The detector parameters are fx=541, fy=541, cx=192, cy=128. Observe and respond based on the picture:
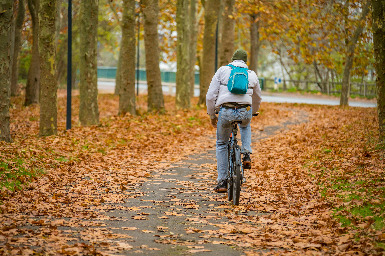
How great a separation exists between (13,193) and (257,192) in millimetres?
3859

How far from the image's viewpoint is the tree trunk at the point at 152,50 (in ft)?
70.8

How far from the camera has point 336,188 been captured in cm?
853

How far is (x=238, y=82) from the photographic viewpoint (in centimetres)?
757

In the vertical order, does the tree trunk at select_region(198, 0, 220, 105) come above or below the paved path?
above

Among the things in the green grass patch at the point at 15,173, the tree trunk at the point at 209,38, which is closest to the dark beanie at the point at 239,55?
the green grass patch at the point at 15,173

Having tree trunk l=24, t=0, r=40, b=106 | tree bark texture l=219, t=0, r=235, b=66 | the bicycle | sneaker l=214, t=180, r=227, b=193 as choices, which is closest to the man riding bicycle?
the bicycle

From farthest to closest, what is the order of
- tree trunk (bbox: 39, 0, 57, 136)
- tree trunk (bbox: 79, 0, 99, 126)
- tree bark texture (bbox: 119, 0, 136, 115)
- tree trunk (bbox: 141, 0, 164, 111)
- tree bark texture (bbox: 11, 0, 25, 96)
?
tree bark texture (bbox: 11, 0, 25, 96) < tree trunk (bbox: 141, 0, 164, 111) < tree bark texture (bbox: 119, 0, 136, 115) < tree trunk (bbox: 79, 0, 99, 126) < tree trunk (bbox: 39, 0, 57, 136)

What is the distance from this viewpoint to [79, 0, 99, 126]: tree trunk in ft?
57.2

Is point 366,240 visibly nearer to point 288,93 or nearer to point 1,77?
point 1,77

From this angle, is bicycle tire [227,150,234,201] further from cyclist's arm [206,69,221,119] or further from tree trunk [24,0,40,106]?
tree trunk [24,0,40,106]

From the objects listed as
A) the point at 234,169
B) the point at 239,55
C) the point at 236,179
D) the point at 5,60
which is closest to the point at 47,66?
the point at 5,60

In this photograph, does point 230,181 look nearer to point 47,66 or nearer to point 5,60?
point 5,60

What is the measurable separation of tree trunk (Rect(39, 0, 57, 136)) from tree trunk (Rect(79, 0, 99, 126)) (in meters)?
3.03

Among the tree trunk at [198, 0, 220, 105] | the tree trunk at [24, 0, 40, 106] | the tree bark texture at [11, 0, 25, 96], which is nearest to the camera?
the tree trunk at [198, 0, 220, 105]
